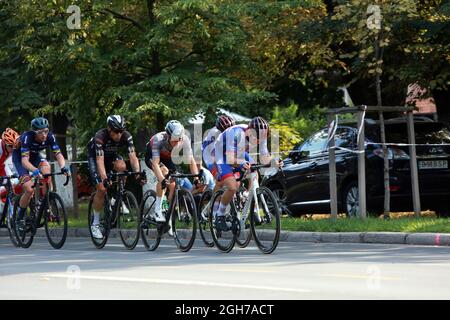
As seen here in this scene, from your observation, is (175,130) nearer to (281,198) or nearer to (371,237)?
(371,237)

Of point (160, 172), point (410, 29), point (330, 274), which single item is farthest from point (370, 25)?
point (330, 274)

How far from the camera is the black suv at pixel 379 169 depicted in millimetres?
20531

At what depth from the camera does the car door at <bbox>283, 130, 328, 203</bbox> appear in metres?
21.9

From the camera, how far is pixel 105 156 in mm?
16859

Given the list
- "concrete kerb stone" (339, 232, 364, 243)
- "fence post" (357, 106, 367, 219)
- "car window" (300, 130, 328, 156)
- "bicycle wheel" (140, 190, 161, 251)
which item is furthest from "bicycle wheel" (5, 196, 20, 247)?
"car window" (300, 130, 328, 156)

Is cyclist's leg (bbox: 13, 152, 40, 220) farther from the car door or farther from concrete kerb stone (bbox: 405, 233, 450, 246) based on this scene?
the car door

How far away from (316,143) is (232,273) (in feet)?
33.1

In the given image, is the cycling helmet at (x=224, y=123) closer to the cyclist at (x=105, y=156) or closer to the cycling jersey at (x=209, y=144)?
the cyclist at (x=105, y=156)

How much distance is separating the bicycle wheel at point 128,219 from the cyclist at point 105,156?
0.18 ft

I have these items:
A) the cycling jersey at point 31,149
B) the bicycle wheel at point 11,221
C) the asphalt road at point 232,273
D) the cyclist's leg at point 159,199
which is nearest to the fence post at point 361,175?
the asphalt road at point 232,273

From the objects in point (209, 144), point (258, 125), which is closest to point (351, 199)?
point (209, 144)

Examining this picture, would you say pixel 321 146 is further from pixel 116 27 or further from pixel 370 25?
pixel 116 27

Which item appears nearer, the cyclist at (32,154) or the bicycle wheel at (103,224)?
the bicycle wheel at (103,224)

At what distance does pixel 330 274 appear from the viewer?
11.8 metres
